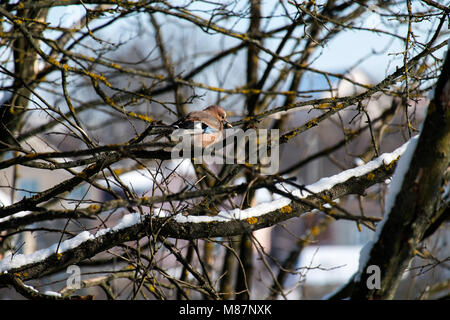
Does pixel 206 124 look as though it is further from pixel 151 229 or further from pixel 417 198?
pixel 417 198

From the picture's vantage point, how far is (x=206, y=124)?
14.6ft

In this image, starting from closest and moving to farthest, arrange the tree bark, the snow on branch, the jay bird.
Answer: the tree bark < the snow on branch < the jay bird

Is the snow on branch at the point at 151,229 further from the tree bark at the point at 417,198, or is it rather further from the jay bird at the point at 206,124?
the jay bird at the point at 206,124

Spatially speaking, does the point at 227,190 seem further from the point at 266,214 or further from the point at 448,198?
the point at 448,198

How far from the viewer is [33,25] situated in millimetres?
5012

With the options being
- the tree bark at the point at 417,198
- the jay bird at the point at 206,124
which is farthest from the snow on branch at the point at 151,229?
the jay bird at the point at 206,124

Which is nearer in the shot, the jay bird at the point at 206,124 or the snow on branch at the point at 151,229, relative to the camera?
the snow on branch at the point at 151,229

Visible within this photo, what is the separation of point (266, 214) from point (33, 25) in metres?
3.38

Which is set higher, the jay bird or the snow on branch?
the jay bird

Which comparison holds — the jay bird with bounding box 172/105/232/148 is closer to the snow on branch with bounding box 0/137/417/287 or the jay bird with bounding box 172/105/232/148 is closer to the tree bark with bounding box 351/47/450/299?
A: the snow on branch with bounding box 0/137/417/287

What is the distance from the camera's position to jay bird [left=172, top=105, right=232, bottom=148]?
13.7 ft

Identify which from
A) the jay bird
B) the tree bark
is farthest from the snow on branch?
the jay bird

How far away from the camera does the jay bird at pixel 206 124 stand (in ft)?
13.7

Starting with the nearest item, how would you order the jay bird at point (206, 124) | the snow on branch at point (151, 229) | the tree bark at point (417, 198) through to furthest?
1. the tree bark at point (417, 198)
2. the snow on branch at point (151, 229)
3. the jay bird at point (206, 124)
